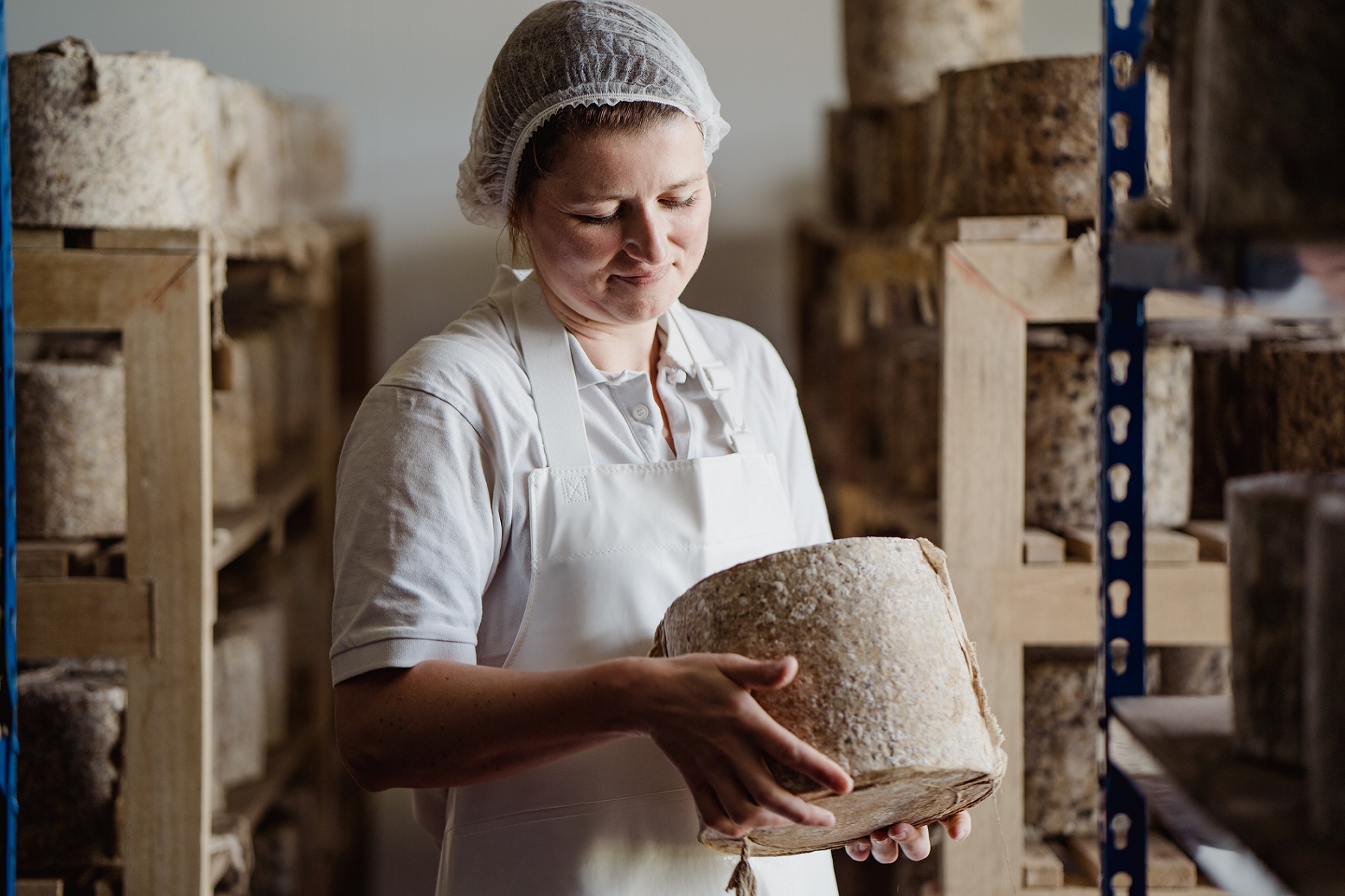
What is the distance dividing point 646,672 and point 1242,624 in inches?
19.5

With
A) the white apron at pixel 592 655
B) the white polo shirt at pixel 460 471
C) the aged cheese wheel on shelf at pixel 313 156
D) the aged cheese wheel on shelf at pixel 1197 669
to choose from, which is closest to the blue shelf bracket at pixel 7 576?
the white polo shirt at pixel 460 471

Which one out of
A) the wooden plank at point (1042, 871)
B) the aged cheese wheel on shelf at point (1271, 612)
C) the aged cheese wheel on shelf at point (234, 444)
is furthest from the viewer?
the aged cheese wheel on shelf at point (234, 444)

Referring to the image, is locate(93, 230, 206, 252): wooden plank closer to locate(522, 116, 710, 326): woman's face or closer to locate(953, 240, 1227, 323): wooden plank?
locate(522, 116, 710, 326): woman's face

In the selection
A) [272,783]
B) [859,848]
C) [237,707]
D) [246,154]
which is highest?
[246,154]

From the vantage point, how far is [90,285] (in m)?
1.97

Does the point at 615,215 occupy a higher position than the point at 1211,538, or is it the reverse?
the point at 615,215

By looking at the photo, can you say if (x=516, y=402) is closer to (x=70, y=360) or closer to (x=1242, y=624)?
(x=1242, y=624)

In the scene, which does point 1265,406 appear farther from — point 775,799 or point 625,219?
point 775,799

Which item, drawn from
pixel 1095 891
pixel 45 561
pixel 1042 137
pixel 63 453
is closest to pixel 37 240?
pixel 63 453

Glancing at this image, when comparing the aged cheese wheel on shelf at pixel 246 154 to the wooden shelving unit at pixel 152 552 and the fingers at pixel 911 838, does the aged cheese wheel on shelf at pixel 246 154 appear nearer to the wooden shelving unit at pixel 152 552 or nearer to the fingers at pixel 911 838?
the wooden shelving unit at pixel 152 552

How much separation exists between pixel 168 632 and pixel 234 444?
85 centimetres

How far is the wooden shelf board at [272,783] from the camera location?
8.81 feet

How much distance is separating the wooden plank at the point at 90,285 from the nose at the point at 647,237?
927 mm

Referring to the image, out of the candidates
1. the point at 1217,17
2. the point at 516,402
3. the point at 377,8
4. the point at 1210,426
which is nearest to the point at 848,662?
the point at 516,402
